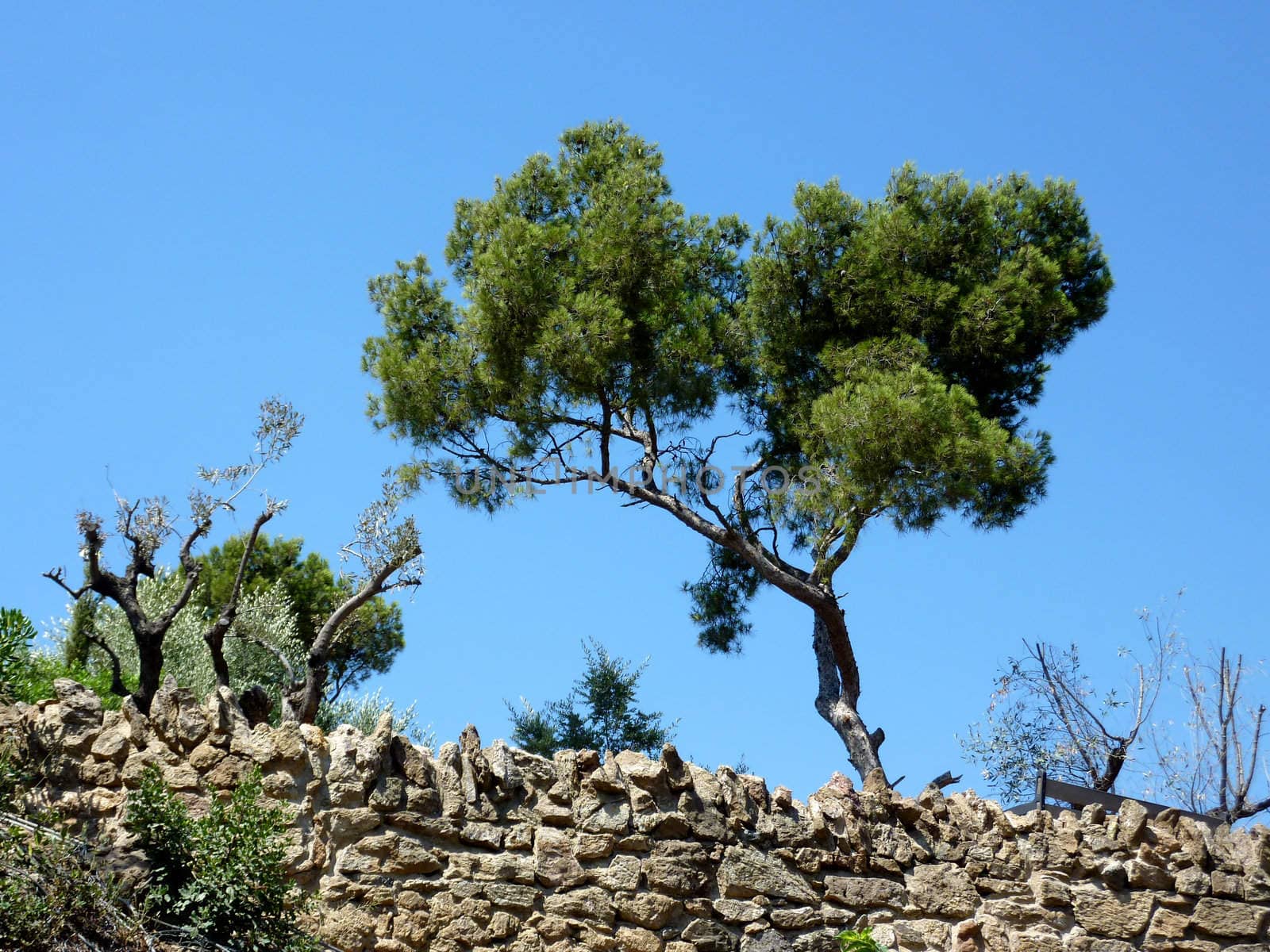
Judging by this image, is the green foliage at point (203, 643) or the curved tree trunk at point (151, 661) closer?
the curved tree trunk at point (151, 661)

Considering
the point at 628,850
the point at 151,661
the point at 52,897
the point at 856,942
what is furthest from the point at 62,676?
the point at 856,942

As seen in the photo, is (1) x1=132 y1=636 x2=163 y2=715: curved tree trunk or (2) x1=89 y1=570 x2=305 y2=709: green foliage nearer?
(1) x1=132 y1=636 x2=163 y2=715: curved tree trunk

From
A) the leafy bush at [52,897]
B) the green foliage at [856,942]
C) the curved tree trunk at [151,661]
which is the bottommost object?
the leafy bush at [52,897]

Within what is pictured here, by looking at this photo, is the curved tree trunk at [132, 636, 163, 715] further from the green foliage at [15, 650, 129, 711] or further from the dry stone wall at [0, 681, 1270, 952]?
the dry stone wall at [0, 681, 1270, 952]

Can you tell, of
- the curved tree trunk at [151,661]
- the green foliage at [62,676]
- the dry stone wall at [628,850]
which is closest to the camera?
the dry stone wall at [628,850]

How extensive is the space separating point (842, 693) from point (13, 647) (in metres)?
7.12

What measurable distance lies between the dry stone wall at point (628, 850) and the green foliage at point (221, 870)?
0.21 metres

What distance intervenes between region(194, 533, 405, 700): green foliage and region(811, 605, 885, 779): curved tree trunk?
720 centimetres

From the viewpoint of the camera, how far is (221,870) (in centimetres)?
621

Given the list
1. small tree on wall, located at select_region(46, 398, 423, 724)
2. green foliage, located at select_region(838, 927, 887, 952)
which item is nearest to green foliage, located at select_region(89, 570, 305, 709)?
small tree on wall, located at select_region(46, 398, 423, 724)

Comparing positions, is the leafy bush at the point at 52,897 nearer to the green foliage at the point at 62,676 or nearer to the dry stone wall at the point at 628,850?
the dry stone wall at the point at 628,850

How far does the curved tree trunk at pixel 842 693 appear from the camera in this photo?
11461mm

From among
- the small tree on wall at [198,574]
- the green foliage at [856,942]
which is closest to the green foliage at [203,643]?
the small tree on wall at [198,574]

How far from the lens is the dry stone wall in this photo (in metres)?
6.70
